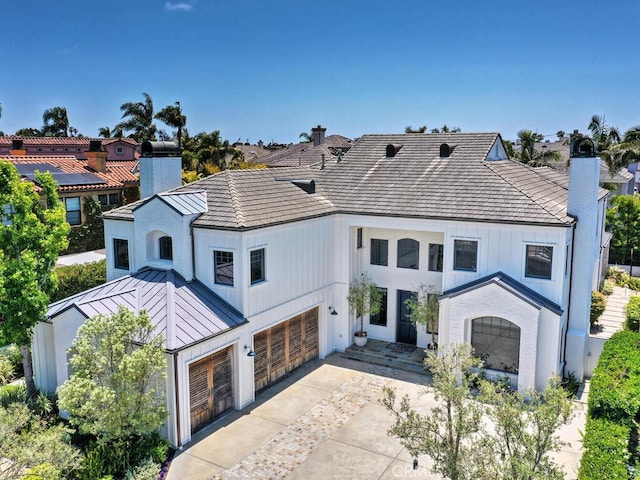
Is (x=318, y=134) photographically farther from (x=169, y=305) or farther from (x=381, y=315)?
(x=169, y=305)

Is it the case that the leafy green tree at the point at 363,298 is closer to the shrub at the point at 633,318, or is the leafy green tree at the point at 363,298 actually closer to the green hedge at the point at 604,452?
the green hedge at the point at 604,452

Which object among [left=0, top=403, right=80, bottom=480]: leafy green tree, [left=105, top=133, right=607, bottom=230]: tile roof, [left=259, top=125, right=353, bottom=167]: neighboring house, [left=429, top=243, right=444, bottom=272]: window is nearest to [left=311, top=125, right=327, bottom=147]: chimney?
[left=259, top=125, right=353, bottom=167]: neighboring house

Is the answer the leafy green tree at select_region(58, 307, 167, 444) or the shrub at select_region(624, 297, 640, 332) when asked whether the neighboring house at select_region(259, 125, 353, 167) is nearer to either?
the shrub at select_region(624, 297, 640, 332)

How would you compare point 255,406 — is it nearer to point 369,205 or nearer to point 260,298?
point 260,298

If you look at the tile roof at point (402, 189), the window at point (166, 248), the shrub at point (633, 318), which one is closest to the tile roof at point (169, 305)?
the window at point (166, 248)

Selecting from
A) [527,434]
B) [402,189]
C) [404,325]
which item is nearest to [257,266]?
[402,189]

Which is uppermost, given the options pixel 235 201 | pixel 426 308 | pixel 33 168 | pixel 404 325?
pixel 33 168

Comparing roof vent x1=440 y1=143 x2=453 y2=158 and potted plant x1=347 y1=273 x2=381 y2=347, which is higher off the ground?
roof vent x1=440 y1=143 x2=453 y2=158
